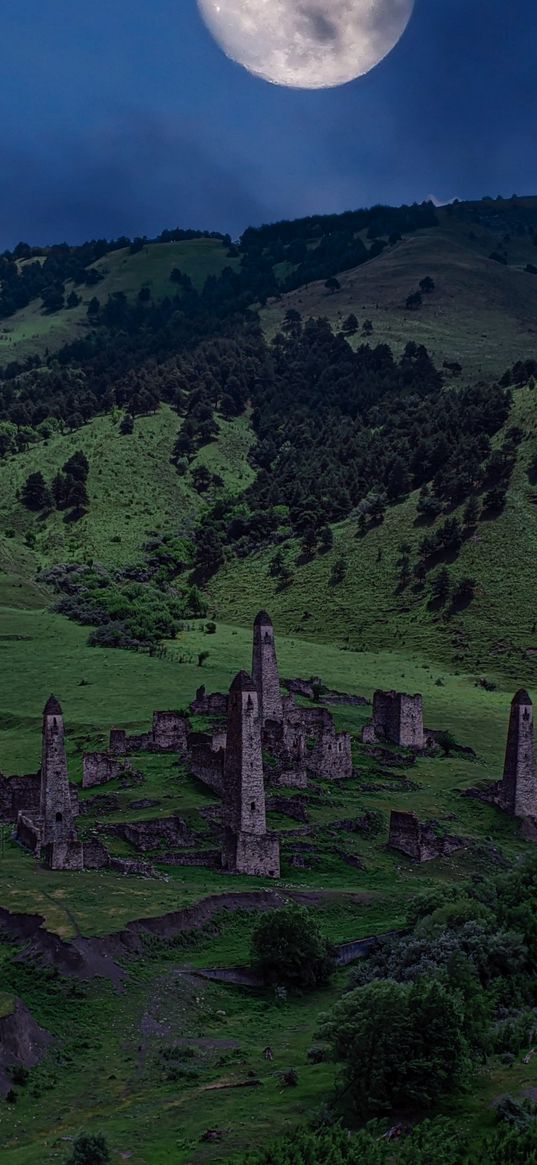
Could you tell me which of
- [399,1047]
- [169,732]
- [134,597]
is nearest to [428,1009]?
[399,1047]

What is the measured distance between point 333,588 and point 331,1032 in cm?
9157

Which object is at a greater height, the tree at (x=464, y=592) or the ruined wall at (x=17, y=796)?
the tree at (x=464, y=592)

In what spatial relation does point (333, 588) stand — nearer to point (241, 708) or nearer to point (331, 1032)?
point (241, 708)

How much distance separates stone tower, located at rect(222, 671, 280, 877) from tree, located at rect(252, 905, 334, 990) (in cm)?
800

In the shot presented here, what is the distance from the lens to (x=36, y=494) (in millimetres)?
148000

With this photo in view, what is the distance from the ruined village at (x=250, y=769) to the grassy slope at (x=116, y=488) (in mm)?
59182

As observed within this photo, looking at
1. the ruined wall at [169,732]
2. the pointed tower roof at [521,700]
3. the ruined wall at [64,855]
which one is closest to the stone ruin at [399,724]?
the ruined wall at [169,732]

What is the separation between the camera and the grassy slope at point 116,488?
138m

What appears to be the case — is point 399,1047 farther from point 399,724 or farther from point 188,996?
point 399,724

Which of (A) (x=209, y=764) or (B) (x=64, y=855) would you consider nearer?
(B) (x=64, y=855)

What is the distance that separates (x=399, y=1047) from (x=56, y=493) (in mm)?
126455

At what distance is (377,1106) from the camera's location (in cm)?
2562

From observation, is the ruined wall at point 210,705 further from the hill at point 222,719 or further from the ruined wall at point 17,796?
the ruined wall at point 17,796

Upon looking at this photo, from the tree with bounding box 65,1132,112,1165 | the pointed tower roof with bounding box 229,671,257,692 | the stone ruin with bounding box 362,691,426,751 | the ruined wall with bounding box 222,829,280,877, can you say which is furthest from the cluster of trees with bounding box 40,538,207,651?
the tree with bounding box 65,1132,112,1165
